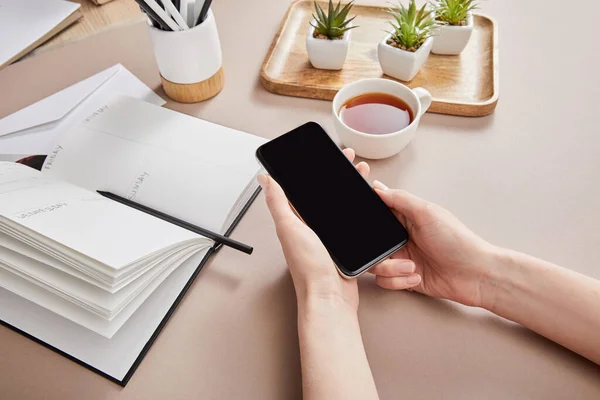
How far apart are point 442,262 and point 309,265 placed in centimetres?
17

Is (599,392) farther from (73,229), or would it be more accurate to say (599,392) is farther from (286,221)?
(73,229)

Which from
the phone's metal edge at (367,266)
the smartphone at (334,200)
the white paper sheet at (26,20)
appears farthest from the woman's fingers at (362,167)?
the white paper sheet at (26,20)

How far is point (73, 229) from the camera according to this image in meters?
0.53

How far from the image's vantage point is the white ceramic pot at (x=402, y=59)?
80cm

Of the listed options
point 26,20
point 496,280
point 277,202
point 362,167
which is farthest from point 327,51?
point 26,20

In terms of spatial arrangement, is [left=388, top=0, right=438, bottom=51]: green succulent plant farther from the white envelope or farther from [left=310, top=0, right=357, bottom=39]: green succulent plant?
the white envelope

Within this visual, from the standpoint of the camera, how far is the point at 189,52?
2.51 feet

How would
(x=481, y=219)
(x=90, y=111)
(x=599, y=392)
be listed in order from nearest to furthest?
(x=599, y=392), (x=481, y=219), (x=90, y=111)

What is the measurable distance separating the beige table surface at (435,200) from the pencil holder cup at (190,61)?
0.08 feet

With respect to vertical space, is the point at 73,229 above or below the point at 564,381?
above

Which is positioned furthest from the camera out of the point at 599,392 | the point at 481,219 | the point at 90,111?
the point at 90,111

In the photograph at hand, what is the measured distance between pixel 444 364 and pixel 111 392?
1.19ft

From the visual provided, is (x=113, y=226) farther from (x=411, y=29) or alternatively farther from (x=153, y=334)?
(x=411, y=29)

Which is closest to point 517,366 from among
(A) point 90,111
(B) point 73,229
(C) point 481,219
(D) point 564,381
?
(D) point 564,381
